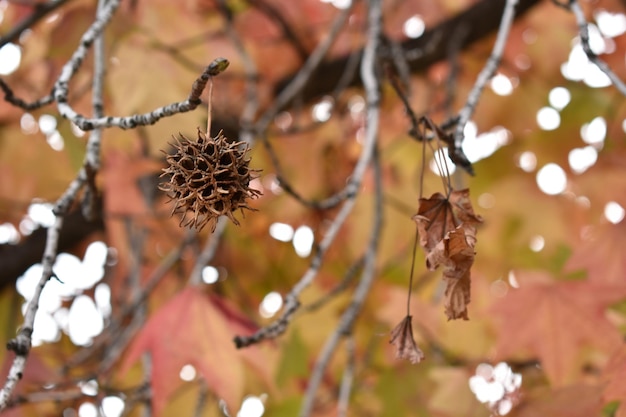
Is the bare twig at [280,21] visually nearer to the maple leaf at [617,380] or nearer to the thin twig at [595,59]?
the thin twig at [595,59]

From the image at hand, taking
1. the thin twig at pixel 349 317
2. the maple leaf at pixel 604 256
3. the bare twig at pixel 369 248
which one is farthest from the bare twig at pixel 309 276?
the maple leaf at pixel 604 256

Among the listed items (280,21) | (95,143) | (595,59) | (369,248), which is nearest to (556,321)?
(369,248)

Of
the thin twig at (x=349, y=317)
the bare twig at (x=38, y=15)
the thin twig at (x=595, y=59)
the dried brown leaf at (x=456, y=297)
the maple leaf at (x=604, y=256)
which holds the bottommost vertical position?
the maple leaf at (x=604, y=256)

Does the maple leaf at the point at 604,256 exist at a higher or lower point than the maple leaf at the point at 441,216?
lower

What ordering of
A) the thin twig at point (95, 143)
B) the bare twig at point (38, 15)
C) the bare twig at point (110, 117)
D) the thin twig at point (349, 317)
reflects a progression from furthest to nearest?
the bare twig at point (38, 15) → the thin twig at point (349, 317) → the thin twig at point (95, 143) → the bare twig at point (110, 117)

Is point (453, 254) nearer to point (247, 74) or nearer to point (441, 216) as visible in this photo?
point (441, 216)

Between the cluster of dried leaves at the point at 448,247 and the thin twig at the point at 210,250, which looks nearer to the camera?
the cluster of dried leaves at the point at 448,247

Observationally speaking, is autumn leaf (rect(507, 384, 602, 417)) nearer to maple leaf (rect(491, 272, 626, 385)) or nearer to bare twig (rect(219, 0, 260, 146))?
maple leaf (rect(491, 272, 626, 385))
